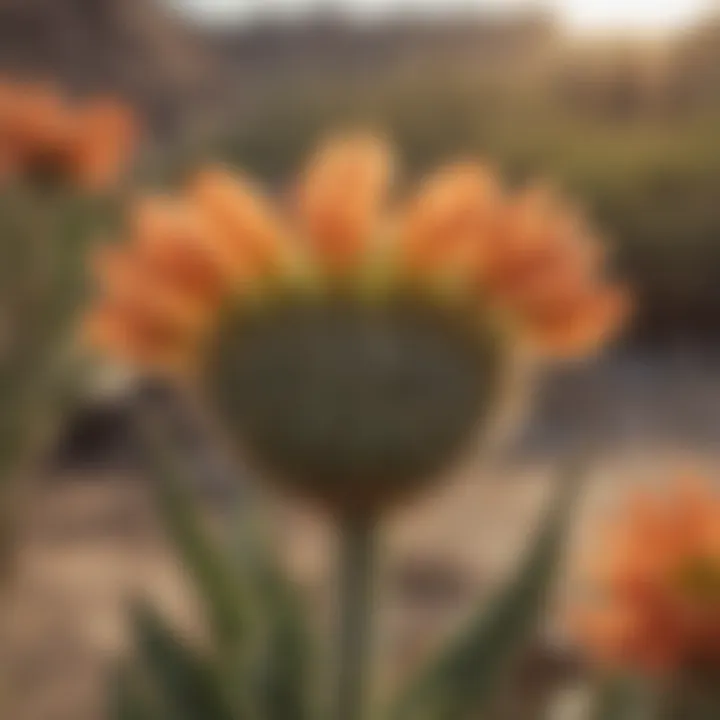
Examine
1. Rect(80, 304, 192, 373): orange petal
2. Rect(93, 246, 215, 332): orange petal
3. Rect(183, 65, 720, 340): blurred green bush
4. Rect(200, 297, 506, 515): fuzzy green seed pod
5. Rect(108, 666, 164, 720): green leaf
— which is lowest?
Rect(108, 666, 164, 720): green leaf

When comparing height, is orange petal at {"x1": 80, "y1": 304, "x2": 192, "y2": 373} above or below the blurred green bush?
below

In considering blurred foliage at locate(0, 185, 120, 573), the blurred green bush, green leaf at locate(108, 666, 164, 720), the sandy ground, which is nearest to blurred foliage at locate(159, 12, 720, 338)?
the blurred green bush

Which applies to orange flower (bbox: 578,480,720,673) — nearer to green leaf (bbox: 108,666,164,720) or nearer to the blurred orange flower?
green leaf (bbox: 108,666,164,720)

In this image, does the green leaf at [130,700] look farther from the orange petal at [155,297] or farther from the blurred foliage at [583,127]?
the blurred foliage at [583,127]

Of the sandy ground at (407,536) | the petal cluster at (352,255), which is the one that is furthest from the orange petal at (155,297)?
the sandy ground at (407,536)

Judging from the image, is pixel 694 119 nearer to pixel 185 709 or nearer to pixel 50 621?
pixel 50 621

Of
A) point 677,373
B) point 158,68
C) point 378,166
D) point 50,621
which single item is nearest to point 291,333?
point 378,166
